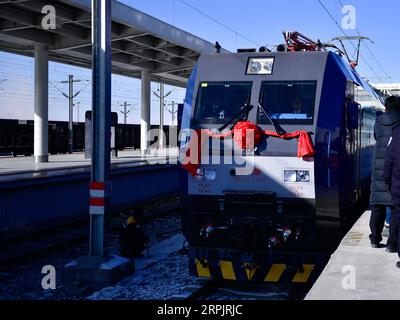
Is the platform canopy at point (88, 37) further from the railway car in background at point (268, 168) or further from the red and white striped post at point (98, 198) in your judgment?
the railway car in background at point (268, 168)

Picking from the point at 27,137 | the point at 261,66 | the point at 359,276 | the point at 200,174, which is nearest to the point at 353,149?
the point at 261,66

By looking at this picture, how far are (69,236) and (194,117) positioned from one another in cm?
542

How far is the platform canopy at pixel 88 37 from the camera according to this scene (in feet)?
53.3

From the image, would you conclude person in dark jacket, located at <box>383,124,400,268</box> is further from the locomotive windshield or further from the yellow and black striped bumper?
the locomotive windshield

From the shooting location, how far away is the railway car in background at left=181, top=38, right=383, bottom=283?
254 inches

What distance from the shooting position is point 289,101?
22.4 feet

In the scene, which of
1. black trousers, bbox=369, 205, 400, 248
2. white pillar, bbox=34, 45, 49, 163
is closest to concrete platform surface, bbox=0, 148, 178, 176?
white pillar, bbox=34, 45, 49, 163

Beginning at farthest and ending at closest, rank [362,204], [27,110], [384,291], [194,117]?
[27,110] < [362,204] < [194,117] < [384,291]

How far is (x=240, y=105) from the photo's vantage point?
7.00m

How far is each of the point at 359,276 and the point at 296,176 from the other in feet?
5.87

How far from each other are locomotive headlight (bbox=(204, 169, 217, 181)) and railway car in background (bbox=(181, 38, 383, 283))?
13 millimetres

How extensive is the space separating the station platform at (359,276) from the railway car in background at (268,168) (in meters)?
0.64
